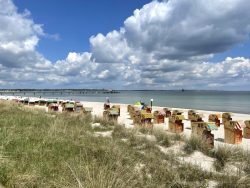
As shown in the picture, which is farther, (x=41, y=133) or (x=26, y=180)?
(x=41, y=133)

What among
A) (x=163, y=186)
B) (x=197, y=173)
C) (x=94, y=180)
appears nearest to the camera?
(x=94, y=180)

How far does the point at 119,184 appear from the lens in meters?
3.97

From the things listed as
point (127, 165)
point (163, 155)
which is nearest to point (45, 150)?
point (127, 165)

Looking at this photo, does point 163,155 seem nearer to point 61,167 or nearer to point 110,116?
point 61,167

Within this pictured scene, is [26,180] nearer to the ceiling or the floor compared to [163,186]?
nearer to the ceiling

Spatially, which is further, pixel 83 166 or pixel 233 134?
pixel 233 134

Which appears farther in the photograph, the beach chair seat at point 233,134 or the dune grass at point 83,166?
the beach chair seat at point 233,134

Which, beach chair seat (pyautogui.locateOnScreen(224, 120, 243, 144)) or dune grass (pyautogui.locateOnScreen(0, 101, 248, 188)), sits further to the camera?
beach chair seat (pyautogui.locateOnScreen(224, 120, 243, 144))

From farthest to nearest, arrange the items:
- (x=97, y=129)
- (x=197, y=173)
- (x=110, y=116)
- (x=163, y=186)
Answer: (x=110, y=116)
(x=97, y=129)
(x=197, y=173)
(x=163, y=186)

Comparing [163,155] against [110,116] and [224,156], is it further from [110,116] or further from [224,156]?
[110,116]

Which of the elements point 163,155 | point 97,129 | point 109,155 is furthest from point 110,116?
point 109,155

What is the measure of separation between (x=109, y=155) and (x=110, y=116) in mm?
9545

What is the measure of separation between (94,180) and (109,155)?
2.14 meters

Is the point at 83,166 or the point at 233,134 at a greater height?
the point at 83,166
